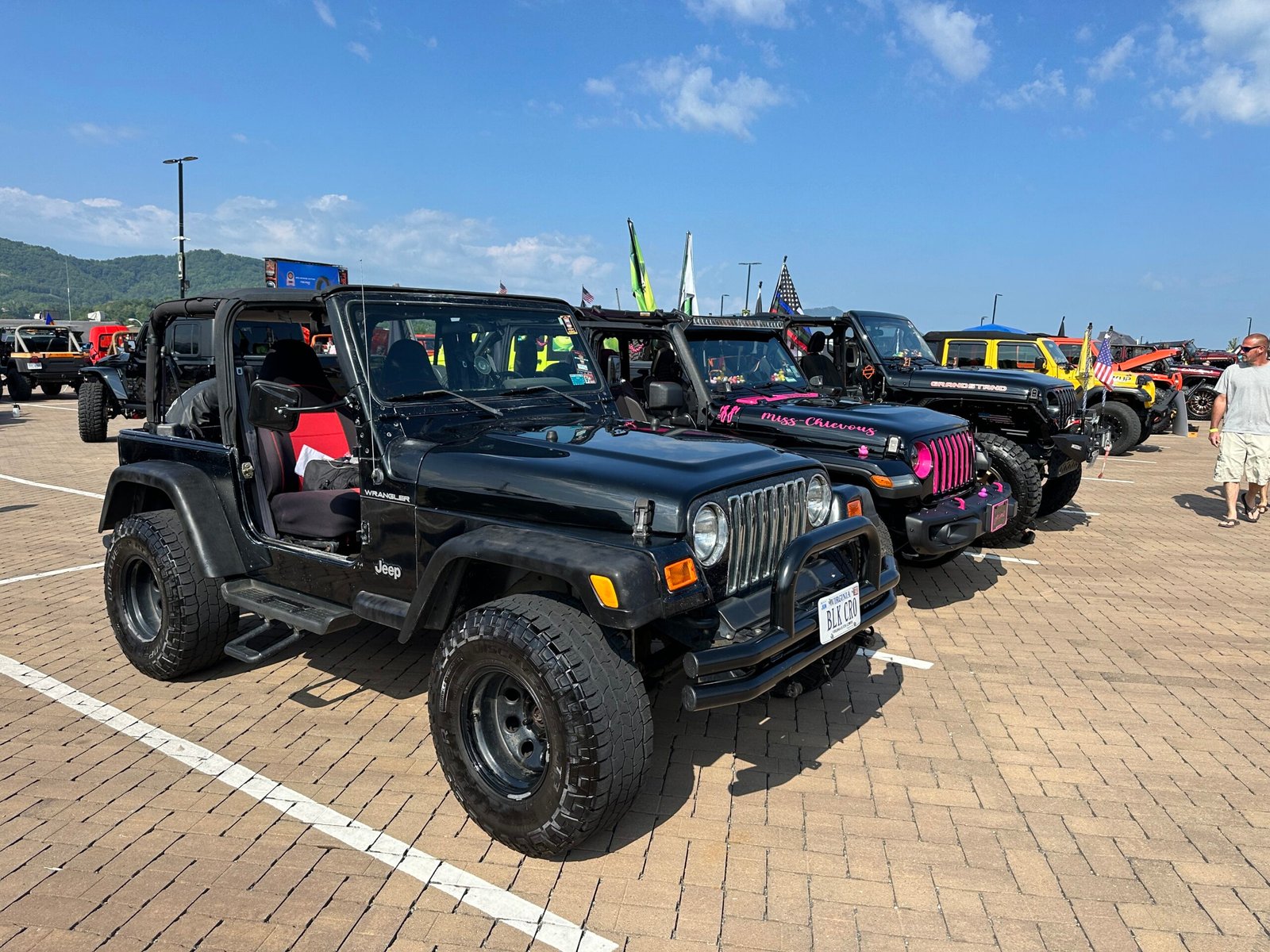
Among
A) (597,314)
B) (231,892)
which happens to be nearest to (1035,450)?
(597,314)

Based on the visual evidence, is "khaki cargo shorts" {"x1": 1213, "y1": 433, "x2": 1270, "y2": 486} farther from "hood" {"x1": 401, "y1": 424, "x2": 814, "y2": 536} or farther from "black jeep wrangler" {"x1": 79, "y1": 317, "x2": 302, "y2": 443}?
"black jeep wrangler" {"x1": 79, "y1": 317, "x2": 302, "y2": 443}

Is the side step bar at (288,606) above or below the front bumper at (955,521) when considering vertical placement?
below

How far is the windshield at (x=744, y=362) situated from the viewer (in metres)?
6.65

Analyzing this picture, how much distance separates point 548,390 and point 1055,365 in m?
10.9

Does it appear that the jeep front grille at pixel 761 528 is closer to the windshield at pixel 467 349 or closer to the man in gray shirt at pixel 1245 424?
the windshield at pixel 467 349

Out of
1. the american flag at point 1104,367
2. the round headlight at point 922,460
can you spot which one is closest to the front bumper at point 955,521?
the round headlight at point 922,460

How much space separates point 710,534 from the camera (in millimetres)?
3068

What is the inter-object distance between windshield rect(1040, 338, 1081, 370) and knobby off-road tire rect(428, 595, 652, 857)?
12.0 m

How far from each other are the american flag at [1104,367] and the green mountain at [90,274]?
111 m

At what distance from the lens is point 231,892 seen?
111 inches

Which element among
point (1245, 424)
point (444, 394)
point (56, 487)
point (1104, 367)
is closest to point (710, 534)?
point (444, 394)

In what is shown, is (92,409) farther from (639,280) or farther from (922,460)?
(922,460)

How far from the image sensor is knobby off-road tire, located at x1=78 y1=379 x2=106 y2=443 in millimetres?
14500

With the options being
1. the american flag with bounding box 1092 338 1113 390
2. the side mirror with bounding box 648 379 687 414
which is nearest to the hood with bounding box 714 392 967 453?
the side mirror with bounding box 648 379 687 414
